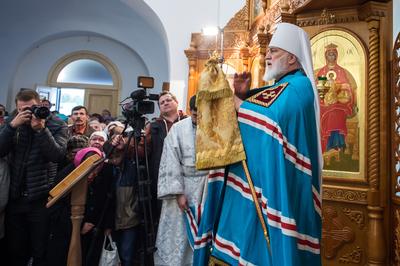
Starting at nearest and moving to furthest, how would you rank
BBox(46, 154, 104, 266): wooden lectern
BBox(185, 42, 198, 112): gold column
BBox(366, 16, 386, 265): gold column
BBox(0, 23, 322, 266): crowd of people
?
BBox(0, 23, 322, 266): crowd of people → BBox(46, 154, 104, 266): wooden lectern → BBox(366, 16, 386, 265): gold column → BBox(185, 42, 198, 112): gold column

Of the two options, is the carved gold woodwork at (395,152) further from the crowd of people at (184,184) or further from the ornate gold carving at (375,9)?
the crowd of people at (184,184)

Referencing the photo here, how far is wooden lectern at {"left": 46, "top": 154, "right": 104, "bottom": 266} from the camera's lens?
5.90 ft

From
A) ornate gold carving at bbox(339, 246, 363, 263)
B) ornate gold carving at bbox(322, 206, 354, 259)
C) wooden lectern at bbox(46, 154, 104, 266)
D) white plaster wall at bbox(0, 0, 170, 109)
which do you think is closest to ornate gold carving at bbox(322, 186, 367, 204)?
ornate gold carving at bbox(322, 206, 354, 259)

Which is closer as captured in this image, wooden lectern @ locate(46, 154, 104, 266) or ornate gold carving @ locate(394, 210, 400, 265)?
wooden lectern @ locate(46, 154, 104, 266)

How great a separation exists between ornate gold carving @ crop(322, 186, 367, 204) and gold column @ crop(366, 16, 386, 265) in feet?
0.25

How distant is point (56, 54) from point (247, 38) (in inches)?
250

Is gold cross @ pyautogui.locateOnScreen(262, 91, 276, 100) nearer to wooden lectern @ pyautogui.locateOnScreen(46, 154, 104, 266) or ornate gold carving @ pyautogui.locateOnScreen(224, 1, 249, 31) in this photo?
wooden lectern @ pyautogui.locateOnScreen(46, 154, 104, 266)

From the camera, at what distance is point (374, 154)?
111 inches

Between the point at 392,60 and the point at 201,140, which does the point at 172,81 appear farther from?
the point at 201,140

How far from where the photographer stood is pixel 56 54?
9078 mm

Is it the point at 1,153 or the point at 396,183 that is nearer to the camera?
the point at 1,153

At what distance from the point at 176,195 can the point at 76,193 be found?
0.65m

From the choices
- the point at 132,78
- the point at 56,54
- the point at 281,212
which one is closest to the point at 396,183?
the point at 281,212

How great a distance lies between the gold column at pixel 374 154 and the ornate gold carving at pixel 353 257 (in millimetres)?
79
